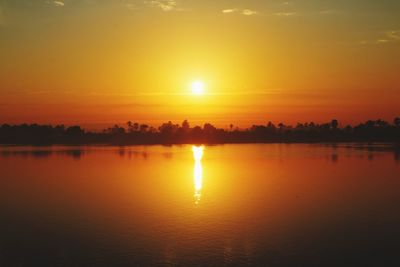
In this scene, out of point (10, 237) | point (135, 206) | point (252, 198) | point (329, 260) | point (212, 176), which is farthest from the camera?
point (212, 176)

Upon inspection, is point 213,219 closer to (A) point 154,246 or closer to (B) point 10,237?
(A) point 154,246

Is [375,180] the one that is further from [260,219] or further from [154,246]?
[154,246]

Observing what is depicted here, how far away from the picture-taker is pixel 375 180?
1857 inches

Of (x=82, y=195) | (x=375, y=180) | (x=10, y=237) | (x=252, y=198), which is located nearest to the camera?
(x=10, y=237)

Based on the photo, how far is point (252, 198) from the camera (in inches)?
1373

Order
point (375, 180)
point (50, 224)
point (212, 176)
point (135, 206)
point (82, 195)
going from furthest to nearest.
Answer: point (212, 176) → point (375, 180) → point (82, 195) → point (135, 206) → point (50, 224)

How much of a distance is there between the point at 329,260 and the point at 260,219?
28.2 feet

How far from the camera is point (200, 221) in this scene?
25844 millimetres

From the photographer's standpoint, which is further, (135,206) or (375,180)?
(375,180)

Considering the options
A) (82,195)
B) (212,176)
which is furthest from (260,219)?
(212,176)

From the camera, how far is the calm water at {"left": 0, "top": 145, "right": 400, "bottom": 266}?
18734 mm

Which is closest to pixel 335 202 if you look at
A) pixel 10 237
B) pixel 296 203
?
pixel 296 203

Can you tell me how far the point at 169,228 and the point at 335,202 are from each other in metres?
15.2

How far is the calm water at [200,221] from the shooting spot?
61.5ft
